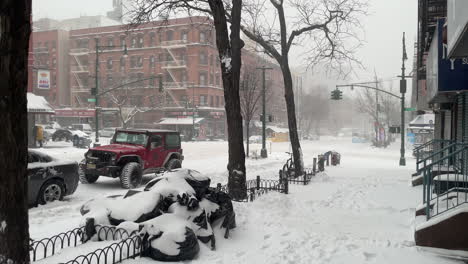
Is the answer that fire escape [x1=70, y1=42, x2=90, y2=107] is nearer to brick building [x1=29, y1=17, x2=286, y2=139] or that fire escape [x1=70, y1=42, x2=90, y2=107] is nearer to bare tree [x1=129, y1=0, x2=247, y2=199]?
brick building [x1=29, y1=17, x2=286, y2=139]

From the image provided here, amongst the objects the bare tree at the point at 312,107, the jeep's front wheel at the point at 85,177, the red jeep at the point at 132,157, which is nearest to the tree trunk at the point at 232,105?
the red jeep at the point at 132,157

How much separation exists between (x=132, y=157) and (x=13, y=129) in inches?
411

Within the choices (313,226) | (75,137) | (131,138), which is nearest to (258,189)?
(313,226)

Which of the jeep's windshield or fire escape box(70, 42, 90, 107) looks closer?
the jeep's windshield

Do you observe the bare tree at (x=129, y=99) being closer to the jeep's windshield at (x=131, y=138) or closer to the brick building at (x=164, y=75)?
the brick building at (x=164, y=75)

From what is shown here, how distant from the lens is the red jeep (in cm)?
1313

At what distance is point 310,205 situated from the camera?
1059cm

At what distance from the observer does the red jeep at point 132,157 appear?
13133 millimetres

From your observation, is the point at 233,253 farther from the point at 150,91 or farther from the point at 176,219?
the point at 150,91

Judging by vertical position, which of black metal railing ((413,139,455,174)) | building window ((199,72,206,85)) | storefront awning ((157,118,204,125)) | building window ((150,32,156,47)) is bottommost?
black metal railing ((413,139,455,174))

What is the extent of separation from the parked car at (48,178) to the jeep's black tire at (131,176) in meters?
2.11

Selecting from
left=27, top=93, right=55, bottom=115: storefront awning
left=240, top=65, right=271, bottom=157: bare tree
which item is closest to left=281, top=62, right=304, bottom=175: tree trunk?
→ left=240, top=65, right=271, bottom=157: bare tree

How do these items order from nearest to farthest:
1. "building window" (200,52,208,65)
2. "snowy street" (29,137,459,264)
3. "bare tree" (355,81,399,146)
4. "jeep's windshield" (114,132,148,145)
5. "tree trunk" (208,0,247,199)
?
"snowy street" (29,137,459,264) < "tree trunk" (208,0,247,199) < "jeep's windshield" (114,132,148,145) < "bare tree" (355,81,399,146) < "building window" (200,52,208,65)

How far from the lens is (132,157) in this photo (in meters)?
13.8
